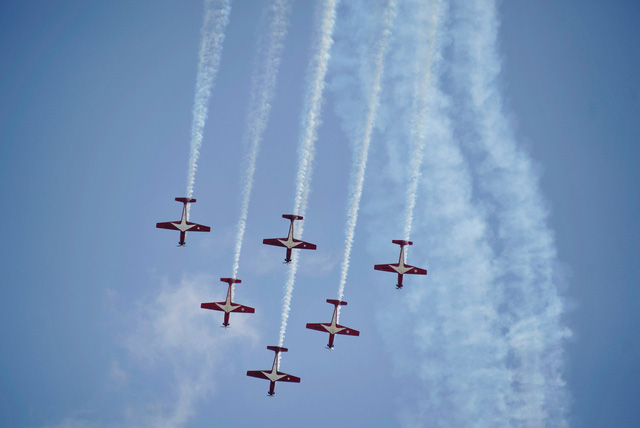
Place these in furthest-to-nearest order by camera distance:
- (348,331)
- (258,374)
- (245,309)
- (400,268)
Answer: (258,374) → (348,331) → (245,309) → (400,268)

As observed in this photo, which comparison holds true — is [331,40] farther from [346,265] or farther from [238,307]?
[238,307]

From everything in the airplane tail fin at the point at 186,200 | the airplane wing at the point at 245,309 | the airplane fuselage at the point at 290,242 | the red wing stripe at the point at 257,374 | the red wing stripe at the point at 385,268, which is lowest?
the red wing stripe at the point at 257,374

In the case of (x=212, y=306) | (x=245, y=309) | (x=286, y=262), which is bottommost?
(x=212, y=306)

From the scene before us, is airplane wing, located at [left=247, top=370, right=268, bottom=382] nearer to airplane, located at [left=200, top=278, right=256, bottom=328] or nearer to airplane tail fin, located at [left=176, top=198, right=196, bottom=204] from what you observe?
airplane, located at [left=200, top=278, right=256, bottom=328]

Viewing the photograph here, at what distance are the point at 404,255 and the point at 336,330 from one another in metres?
7.47

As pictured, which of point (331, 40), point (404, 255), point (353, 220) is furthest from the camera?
point (404, 255)

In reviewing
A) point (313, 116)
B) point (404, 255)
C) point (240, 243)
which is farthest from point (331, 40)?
point (404, 255)

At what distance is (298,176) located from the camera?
46.8 m

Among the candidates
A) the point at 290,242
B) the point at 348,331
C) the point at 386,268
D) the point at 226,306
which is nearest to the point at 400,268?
the point at 386,268

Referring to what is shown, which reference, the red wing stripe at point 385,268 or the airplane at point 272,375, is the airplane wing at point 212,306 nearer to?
the airplane at point 272,375

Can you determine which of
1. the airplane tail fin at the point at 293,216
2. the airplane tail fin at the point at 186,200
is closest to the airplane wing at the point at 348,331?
the airplane tail fin at the point at 293,216

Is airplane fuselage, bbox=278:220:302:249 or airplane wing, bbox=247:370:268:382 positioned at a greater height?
airplane fuselage, bbox=278:220:302:249

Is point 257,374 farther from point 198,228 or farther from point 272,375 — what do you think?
point 198,228

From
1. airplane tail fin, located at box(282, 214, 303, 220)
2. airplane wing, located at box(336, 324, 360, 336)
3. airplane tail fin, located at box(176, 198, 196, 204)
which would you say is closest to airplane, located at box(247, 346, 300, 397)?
airplane wing, located at box(336, 324, 360, 336)
